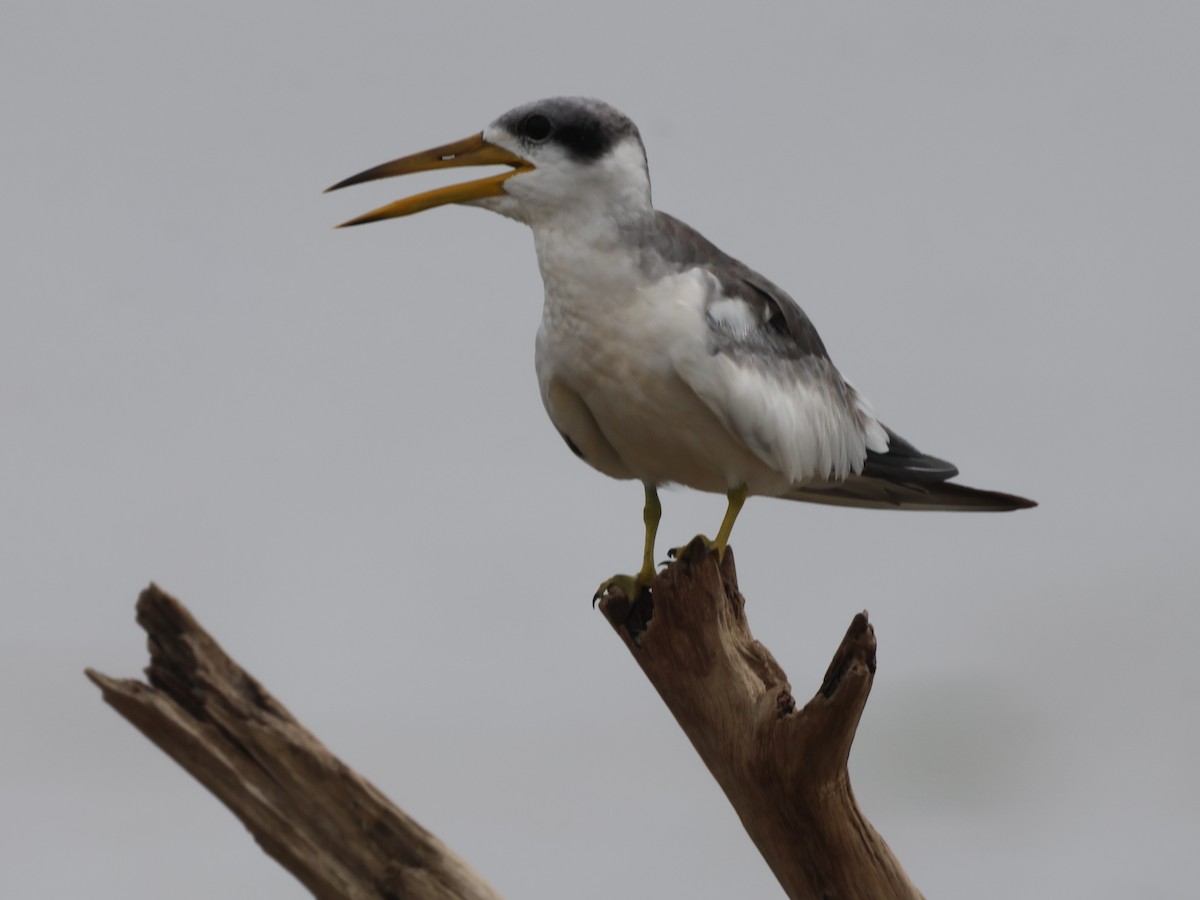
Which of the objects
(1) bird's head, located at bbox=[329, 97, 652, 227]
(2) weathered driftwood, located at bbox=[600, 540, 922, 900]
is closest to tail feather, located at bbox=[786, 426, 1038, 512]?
(2) weathered driftwood, located at bbox=[600, 540, 922, 900]

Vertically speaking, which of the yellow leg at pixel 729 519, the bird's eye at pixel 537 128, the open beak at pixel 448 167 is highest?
the bird's eye at pixel 537 128

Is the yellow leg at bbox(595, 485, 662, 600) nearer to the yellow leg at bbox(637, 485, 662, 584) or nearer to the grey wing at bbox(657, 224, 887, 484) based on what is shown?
the yellow leg at bbox(637, 485, 662, 584)

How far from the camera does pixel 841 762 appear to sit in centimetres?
361

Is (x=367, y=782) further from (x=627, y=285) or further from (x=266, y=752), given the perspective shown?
(x=627, y=285)

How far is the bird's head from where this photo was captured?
12.6 ft

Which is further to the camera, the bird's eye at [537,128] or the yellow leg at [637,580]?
the yellow leg at [637,580]

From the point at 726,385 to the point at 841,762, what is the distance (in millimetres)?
914

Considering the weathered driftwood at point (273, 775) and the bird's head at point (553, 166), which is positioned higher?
the bird's head at point (553, 166)

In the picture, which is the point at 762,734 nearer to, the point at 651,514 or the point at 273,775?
the point at 651,514

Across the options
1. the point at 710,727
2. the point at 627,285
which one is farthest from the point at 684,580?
the point at 627,285

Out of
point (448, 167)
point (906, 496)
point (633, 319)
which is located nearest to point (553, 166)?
point (448, 167)

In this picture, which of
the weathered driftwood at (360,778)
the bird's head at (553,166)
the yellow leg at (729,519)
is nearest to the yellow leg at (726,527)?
the yellow leg at (729,519)

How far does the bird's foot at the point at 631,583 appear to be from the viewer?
4.09m

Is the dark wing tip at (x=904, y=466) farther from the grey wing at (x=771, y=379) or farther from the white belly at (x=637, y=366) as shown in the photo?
the white belly at (x=637, y=366)
